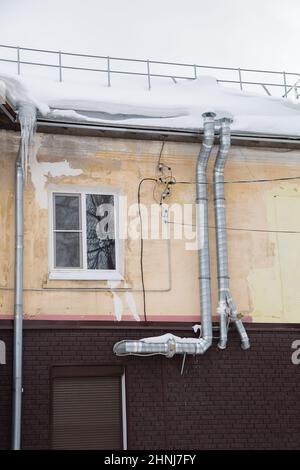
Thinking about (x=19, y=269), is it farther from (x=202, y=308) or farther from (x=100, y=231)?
(x=202, y=308)

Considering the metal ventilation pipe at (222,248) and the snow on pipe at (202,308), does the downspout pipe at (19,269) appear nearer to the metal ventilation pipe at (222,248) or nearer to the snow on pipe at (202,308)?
the snow on pipe at (202,308)

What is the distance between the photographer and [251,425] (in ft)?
33.9

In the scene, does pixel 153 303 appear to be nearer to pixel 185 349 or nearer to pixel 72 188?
pixel 185 349

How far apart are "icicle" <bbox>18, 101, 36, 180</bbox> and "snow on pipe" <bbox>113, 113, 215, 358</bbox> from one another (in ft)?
8.56

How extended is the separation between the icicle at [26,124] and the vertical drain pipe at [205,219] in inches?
103

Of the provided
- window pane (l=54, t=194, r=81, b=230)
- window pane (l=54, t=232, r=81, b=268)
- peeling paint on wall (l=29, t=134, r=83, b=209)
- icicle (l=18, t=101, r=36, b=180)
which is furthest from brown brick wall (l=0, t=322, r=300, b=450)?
icicle (l=18, t=101, r=36, b=180)

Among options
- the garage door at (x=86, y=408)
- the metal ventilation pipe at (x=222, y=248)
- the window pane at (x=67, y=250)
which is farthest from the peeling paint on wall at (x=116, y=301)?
the metal ventilation pipe at (x=222, y=248)

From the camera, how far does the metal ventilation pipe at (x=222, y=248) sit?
1043cm

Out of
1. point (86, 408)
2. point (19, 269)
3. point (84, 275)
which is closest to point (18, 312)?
point (19, 269)

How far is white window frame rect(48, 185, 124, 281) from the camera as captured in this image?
10305 mm

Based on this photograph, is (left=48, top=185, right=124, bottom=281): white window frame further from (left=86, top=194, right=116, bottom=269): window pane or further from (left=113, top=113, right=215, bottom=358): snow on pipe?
(left=113, top=113, right=215, bottom=358): snow on pipe

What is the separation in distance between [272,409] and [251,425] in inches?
16.7

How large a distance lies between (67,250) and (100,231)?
1.99 ft

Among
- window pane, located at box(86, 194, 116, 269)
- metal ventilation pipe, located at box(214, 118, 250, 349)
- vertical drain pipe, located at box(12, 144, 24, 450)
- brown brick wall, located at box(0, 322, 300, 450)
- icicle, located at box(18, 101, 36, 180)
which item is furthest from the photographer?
window pane, located at box(86, 194, 116, 269)
